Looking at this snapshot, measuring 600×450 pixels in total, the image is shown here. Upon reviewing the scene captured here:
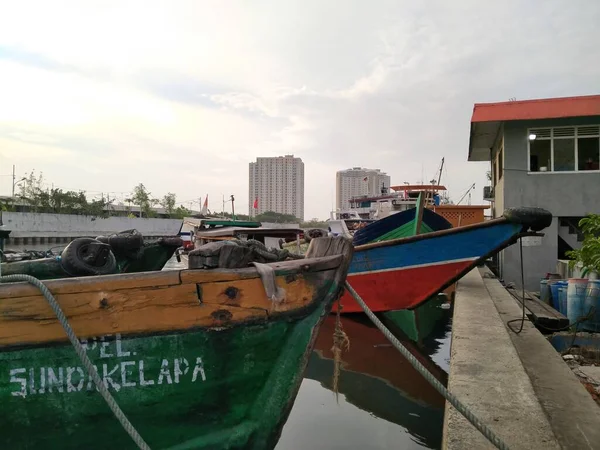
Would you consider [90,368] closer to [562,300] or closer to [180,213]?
[562,300]

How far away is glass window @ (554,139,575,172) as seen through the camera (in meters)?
11.8

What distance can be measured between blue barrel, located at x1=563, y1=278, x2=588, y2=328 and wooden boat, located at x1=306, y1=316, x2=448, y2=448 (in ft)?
7.63

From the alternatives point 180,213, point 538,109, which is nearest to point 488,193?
point 538,109

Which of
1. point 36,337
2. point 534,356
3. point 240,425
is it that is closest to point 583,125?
point 534,356

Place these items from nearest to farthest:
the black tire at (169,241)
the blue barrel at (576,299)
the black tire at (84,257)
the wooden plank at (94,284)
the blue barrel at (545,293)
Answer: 1. the wooden plank at (94,284)
2. the black tire at (84,257)
3. the black tire at (169,241)
4. the blue barrel at (576,299)
5. the blue barrel at (545,293)

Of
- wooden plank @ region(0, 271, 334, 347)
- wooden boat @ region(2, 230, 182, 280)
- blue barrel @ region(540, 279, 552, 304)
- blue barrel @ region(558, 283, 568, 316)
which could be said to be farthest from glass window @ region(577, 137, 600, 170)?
wooden plank @ region(0, 271, 334, 347)

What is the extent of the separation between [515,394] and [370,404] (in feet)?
7.11

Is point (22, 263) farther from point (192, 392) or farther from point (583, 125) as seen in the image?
point (583, 125)

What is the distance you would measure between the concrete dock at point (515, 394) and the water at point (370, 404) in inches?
32.7

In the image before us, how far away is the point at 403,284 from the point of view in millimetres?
7934

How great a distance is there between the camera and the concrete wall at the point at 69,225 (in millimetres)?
26812

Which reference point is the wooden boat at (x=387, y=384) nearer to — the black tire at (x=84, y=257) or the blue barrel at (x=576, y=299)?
the blue barrel at (x=576, y=299)

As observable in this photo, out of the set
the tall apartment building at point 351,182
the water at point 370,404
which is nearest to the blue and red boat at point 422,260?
the water at point 370,404

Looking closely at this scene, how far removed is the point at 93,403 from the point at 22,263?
171cm
